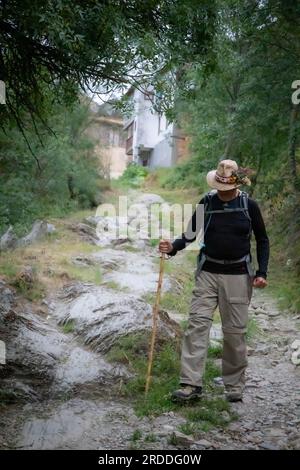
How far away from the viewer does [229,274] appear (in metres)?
4.79

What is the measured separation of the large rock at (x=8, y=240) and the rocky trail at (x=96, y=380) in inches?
120

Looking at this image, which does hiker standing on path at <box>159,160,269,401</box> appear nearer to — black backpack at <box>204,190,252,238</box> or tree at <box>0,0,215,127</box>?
black backpack at <box>204,190,252,238</box>

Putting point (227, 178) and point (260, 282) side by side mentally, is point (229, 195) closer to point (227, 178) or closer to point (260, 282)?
point (227, 178)

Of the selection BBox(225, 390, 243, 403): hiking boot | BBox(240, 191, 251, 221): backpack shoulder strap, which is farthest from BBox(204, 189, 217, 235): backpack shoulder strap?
BBox(225, 390, 243, 403): hiking boot

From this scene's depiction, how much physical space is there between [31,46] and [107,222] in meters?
11.6

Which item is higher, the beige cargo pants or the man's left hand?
the man's left hand

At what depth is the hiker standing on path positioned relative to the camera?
4.75 m

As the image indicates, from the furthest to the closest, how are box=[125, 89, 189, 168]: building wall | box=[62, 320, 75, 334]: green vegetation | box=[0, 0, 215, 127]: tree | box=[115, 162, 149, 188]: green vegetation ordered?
box=[125, 89, 189, 168]: building wall, box=[115, 162, 149, 188]: green vegetation, box=[62, 320, 75, 334]: green vegetation, box=[0, 0, 215, 127]: tree

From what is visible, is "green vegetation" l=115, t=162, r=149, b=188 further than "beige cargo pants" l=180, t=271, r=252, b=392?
Yes

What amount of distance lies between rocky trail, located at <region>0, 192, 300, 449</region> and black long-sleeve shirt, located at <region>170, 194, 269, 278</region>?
1322 mm

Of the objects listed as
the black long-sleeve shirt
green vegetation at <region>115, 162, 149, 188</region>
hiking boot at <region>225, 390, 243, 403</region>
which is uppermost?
the black long-sleeve shirt

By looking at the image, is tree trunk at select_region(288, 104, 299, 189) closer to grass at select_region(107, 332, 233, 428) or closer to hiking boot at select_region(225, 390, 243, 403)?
grass at select_region(107, 332, 233, 428)

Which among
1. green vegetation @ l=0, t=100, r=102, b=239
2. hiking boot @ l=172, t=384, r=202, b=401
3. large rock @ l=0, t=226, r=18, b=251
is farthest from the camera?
green vegetation @ l=0, t=100, r=102, b=239

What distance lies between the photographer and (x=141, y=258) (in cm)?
1219
